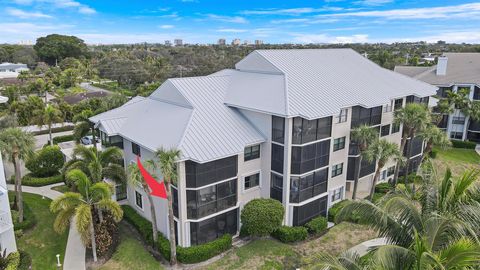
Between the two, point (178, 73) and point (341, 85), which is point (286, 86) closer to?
point (341, 85)

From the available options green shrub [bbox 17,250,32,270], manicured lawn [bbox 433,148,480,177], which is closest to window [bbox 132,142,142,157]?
green shrub [bbox 17,250,32,270]

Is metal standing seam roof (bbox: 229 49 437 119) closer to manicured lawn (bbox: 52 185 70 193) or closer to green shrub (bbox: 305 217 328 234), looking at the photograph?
green shrub (bbox: 305 217 328 234)

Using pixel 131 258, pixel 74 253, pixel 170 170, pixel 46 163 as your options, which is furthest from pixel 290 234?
pixel 46 163

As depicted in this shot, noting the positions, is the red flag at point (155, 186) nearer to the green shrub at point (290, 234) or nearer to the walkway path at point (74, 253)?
the walkway path at point (74, 253)

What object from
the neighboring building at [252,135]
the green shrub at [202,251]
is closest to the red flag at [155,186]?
the neighboring building at [252,135]

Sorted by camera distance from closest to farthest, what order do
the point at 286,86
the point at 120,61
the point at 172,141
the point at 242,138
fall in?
1. the point at 172,141
2. the point at 242,138
3. the point at 286,86
4. the point at 120,61

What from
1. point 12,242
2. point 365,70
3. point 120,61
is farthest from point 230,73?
point 120,61
